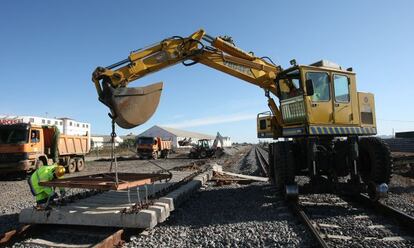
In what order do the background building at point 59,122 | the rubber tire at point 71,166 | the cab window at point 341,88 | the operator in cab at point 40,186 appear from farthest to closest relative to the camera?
1. the background building at point 59,122
2. the rubber tire at point 71,166
3. the cab window at point 341,88
4. the operator in cab at point 40,186

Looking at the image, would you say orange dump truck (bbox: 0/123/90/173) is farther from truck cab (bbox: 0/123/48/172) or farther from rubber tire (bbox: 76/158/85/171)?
rubber tire (bbox: 76/158/85/171)

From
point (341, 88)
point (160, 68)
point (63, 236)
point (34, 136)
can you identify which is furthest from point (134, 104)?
point (34, 136)

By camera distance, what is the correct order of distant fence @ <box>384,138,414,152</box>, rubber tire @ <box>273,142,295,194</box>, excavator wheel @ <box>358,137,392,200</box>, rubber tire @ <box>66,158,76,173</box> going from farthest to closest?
distant fence @ <box>384,138,414,152</box>
rubber tire @ <box>66,158,76,173</box>
excavator wheel @ <box>358,137,392,200</box>
rubber tire @ <box>273,142,295,194</box>

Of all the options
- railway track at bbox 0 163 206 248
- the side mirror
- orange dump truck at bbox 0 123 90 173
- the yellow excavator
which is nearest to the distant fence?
the yellow excavator

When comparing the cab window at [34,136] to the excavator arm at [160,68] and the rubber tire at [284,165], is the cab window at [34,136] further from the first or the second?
the rubber tire at [284,165]

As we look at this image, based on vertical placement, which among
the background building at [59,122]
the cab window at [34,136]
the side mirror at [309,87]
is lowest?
the cab window at [34,136]

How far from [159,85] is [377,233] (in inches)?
200

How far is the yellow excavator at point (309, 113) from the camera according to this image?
8.00 m

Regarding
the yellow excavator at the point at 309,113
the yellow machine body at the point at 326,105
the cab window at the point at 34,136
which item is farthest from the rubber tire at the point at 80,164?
the yellow machine body at the point at 326,105

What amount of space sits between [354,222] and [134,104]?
16.1 ft

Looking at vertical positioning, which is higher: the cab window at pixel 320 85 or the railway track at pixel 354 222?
the cab window at pixel 320 85

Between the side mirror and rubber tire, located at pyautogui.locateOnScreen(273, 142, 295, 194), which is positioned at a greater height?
the side mirror

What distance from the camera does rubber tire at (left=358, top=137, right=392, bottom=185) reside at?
8672 mm

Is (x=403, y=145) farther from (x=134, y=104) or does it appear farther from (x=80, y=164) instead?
(x=134, y=104)
